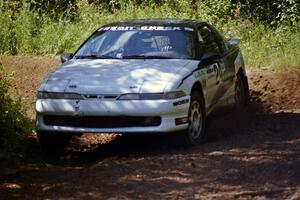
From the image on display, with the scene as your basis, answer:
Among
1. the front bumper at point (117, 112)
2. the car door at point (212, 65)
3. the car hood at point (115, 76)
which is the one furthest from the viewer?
the car door at point (212, 65)

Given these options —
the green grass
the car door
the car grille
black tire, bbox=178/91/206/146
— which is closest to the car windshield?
the car door

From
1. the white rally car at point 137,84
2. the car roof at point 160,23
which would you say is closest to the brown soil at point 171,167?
the white rally car at point 137,84

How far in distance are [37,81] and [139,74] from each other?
4495mm

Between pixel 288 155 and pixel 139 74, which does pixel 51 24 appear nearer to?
pixel 139 74

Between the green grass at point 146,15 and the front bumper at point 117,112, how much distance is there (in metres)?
5.49

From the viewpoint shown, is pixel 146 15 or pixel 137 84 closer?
pixel 137 84

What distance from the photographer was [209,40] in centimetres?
958

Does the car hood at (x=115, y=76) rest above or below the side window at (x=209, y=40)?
below

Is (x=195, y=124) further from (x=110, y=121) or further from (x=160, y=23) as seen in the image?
(x=160, y=23)

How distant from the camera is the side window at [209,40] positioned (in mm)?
9232

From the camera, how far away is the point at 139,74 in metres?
7.95

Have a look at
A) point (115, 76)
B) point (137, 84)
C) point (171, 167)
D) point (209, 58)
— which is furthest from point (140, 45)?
point (171, 167)

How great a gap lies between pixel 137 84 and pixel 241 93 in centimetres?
324

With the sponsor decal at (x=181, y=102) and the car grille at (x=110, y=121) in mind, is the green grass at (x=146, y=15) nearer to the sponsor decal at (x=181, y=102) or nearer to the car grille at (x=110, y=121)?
the sponsor decal at (x=181, y=102)
